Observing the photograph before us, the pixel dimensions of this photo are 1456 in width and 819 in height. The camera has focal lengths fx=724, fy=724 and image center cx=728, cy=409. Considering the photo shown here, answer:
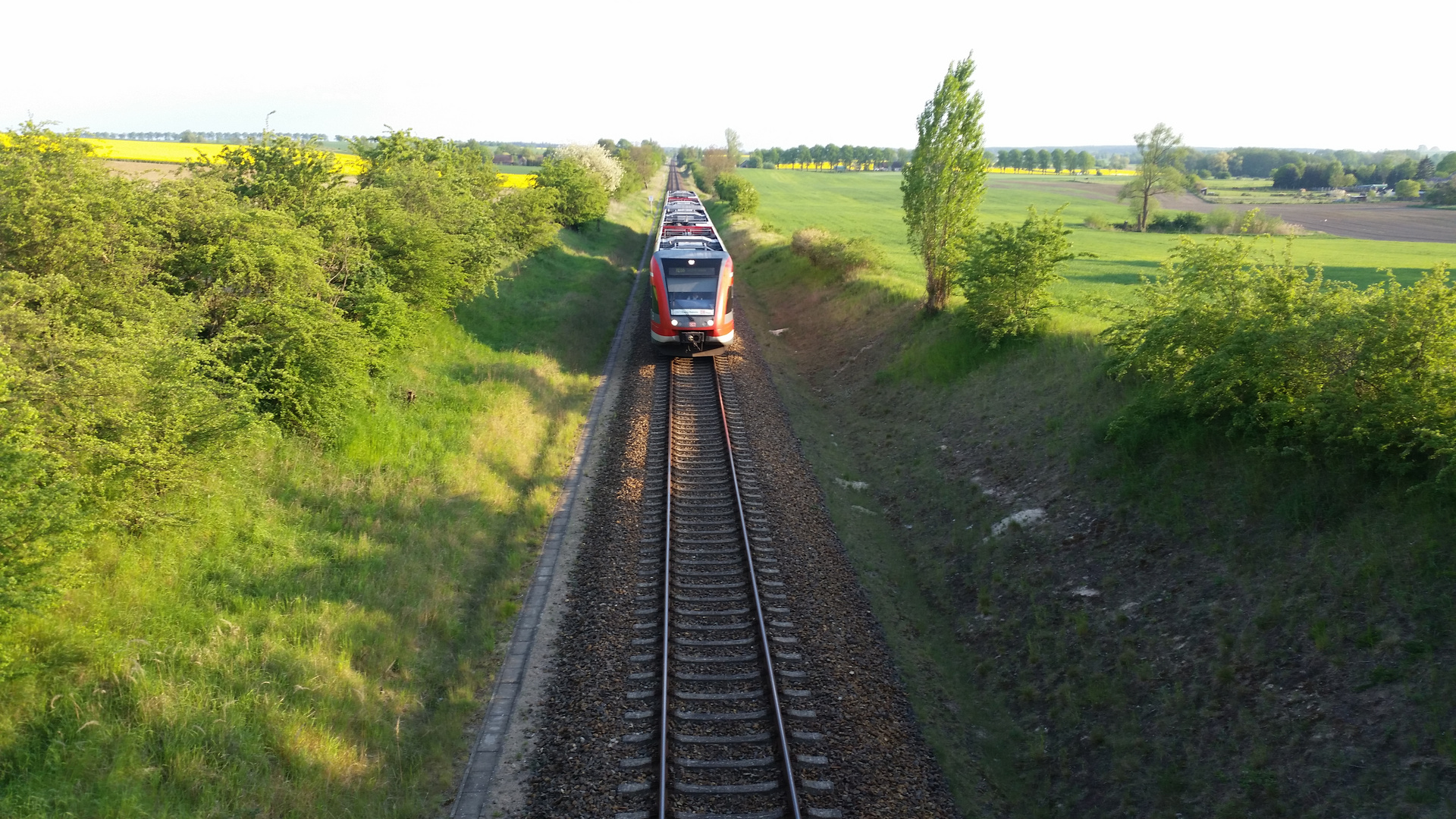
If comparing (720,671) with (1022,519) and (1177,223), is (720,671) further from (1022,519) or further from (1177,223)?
(1177,223)

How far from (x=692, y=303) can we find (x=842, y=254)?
1199 cm

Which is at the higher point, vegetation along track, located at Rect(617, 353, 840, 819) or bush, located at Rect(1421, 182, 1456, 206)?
bush, located at Rect(1421, 182, 1456, 206)

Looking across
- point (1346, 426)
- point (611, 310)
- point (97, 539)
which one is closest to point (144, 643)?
point (97, 539)

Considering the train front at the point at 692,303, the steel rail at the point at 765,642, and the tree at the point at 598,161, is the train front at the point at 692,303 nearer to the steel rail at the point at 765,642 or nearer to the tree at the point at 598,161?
the steel rail at the point at 765,642

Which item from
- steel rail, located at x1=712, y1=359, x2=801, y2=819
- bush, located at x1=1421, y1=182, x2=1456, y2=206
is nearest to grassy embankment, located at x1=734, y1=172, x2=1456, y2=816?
steel rail, located at x1=712, y1=359, x2=801, y2=819

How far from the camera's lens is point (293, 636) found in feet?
27.0

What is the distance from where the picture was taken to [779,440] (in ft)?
50.8

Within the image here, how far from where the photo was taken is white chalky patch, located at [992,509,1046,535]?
11289 mm

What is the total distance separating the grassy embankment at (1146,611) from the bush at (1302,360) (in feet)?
1.64

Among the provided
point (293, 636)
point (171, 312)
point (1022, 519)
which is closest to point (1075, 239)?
point (1022, 519)

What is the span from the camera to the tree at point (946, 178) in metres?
20.0

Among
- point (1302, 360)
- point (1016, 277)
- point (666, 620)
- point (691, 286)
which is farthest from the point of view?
point (691, 286)

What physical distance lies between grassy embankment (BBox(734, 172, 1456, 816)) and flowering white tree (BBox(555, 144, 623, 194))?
52.4 meters

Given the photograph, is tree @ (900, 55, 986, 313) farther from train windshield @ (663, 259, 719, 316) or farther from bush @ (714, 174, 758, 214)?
bush @ (714, 174, 758, 214)
